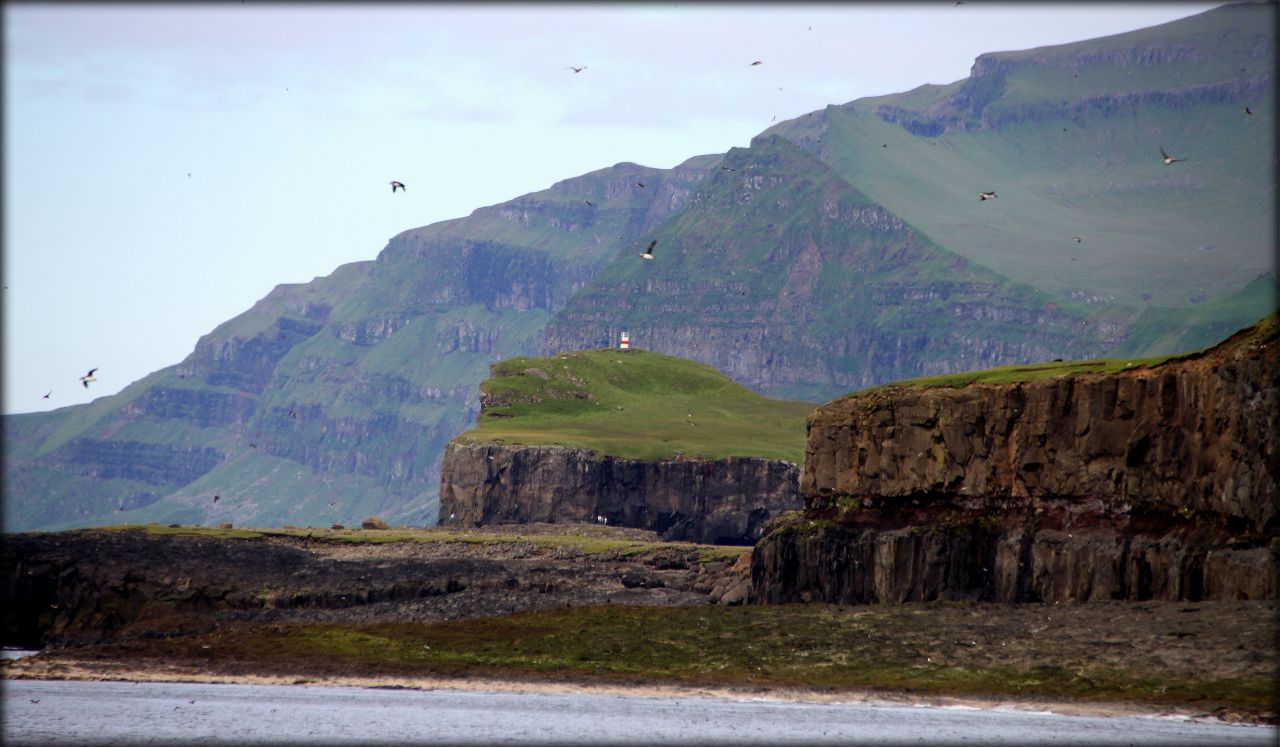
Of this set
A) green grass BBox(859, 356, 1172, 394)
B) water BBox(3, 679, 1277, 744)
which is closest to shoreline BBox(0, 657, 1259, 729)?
water BBox(3, 679, 1277, 744)

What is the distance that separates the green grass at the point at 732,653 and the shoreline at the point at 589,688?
89 cm

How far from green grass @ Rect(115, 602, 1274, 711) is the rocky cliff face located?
197 inches

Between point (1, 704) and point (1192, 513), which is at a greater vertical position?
point (1192, 513)

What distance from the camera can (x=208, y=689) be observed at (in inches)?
3745

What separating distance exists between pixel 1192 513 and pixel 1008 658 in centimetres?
1226

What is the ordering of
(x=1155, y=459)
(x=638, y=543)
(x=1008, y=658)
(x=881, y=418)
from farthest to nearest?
(x=638, y=543) → (x=881, y=418) → (x=1155, y=459) → (x=1008, y=658)

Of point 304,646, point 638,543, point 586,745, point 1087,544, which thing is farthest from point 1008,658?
point 638,543

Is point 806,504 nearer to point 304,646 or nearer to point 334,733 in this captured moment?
point 304,646

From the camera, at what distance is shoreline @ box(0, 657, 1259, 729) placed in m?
79.8

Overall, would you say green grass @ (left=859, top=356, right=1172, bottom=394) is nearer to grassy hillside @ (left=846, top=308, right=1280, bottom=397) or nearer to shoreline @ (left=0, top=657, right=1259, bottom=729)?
grassy hillside @ (left=846, top=308, right=1280, bottom=397)

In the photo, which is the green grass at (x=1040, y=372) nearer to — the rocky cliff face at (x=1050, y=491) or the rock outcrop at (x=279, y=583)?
the rocky cliff face at (x=1050, y=491)

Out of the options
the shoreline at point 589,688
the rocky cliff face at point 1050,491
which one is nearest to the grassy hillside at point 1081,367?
the rocky cliff face at point 1050,491

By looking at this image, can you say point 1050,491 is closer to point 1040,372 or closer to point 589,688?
point 1040,372

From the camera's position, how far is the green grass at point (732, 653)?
83.6 m
